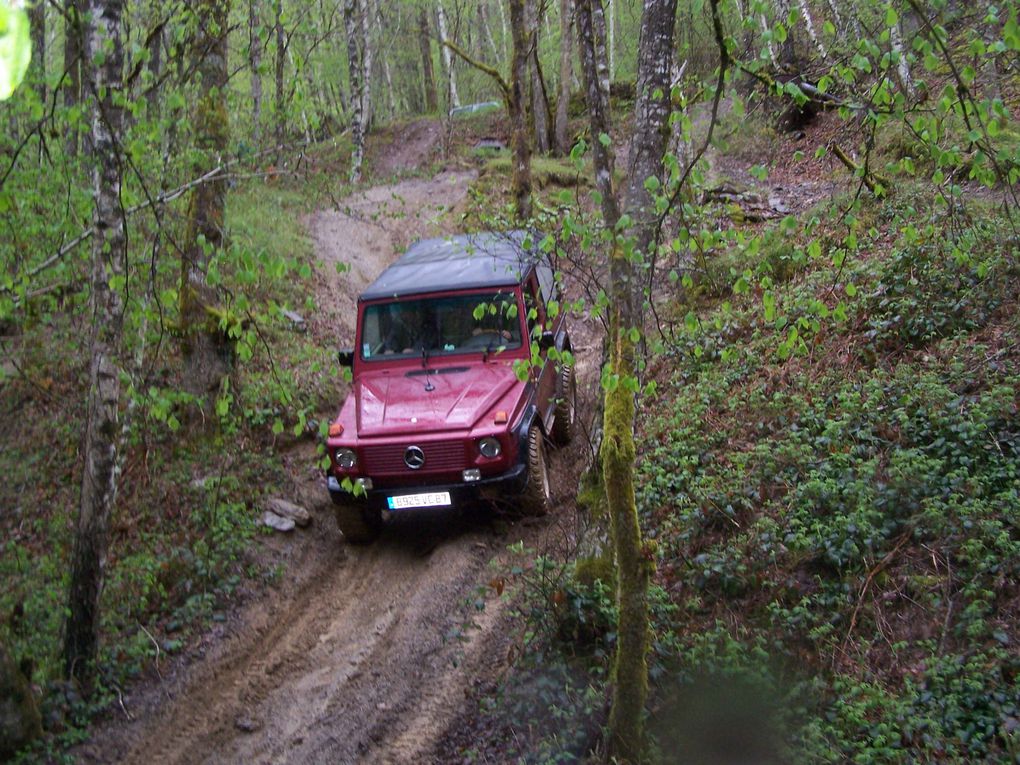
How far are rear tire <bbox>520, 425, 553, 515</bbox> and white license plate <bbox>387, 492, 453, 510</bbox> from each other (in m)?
0.71

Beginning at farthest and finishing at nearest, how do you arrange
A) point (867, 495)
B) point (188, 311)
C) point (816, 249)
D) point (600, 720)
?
point (188, 311)
point (867, 495)
point (600, 720)
point (816, 249)

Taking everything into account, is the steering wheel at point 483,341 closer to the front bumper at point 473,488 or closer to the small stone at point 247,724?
the front bumper at point 473,488

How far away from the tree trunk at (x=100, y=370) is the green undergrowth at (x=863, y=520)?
12.5 feet

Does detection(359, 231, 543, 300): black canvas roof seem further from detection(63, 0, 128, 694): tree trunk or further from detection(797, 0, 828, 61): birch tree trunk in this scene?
detection(797, 0, 828, 61): birch tree trunk

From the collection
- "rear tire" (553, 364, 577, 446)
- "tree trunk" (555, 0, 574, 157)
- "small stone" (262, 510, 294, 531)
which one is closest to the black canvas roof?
"rear tire" (553, 364, 577, 446)

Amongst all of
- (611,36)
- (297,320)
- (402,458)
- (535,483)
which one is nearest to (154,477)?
(402,458)

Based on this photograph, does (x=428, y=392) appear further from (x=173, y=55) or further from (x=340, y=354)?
(x=173, y=55)

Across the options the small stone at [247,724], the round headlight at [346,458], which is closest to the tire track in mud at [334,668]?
the small stone at [247,724]

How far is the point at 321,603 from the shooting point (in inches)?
260

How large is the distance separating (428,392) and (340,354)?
986 mm

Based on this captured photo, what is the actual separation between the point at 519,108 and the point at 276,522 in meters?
8.37

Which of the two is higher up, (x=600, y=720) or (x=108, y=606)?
(x=600, y=720)

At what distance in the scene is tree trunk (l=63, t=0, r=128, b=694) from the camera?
198 inches

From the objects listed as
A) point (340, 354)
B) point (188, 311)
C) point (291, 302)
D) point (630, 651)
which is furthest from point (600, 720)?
point (291, 302)
